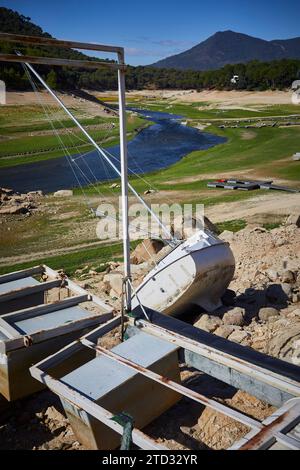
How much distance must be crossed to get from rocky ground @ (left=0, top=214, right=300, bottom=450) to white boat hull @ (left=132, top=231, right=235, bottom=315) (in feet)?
1.50

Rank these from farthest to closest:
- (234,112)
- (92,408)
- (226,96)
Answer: (226,96) < (234,112) < (92,408)

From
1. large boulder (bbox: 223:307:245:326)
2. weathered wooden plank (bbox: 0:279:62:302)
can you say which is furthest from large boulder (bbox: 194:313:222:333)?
weathered wooden plank (bbox: 0:279:62:302)

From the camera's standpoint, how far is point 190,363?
675cm

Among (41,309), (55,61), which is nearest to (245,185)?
(41,309)

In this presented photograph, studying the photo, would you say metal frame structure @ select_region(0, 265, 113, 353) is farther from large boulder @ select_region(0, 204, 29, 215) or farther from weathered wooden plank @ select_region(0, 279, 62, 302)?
large boulder @ select_region(0, 204, 29, 215)

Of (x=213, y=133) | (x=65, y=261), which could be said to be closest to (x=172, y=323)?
(x=65, y=261)

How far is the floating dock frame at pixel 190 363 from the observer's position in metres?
5.27

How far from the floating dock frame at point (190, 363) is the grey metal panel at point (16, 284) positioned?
2.41 metres

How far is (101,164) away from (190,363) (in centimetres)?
3826

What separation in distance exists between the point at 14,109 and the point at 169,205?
2085 inches

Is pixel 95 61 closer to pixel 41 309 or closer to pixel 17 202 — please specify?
pixel 41 309

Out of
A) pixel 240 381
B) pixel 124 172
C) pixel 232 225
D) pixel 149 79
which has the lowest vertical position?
pixel 232 225

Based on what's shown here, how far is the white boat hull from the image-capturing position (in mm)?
10648

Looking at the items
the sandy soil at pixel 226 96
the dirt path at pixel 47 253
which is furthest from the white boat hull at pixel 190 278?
the sandy soil at pixel 226 96
